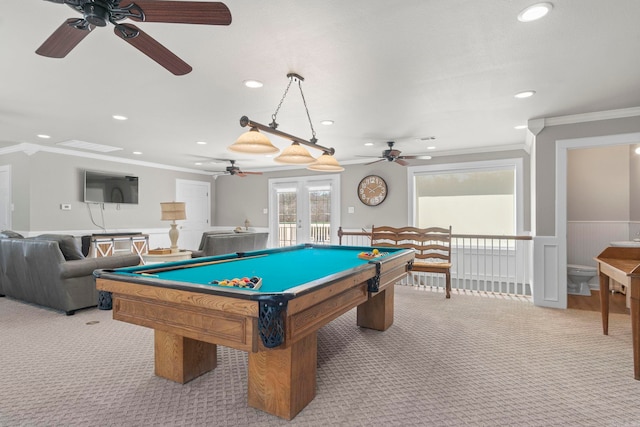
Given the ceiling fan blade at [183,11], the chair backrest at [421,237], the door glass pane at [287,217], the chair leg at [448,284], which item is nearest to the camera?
the ceiling fan blade at [183,11]

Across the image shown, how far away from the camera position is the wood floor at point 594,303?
4100mm

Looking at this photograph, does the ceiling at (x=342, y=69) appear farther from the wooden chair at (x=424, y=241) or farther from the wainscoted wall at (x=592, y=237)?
the wainscoted wall at (x=592, y=237)

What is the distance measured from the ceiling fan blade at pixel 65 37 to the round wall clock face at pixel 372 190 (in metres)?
5.75

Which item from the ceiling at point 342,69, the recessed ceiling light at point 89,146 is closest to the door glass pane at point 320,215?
the ceiling at point 342,69

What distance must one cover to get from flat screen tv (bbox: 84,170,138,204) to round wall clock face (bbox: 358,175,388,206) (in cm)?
483

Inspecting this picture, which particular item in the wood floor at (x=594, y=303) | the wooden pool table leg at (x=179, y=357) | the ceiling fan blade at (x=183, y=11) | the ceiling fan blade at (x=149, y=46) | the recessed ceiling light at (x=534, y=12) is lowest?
the wood floor at (x=594, y=303)

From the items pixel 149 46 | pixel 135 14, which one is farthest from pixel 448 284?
pixel 135 14

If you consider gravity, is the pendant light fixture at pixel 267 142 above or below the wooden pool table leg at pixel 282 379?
above

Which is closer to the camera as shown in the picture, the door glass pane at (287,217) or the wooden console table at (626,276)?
the wooden console table at (626,276)

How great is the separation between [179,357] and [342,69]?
249 centimetres

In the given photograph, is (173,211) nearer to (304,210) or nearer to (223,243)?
(223,243)

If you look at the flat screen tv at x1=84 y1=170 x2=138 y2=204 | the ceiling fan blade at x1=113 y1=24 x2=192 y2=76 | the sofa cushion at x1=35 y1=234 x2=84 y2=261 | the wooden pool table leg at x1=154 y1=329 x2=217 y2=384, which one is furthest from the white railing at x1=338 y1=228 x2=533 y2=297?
the flat screen tv at x1=84 y1=170 x2=138 y2=204

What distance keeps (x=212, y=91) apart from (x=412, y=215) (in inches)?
180

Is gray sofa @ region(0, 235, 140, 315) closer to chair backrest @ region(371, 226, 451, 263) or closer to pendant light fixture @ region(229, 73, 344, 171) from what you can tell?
pendant light fixture @ region(229, 73, 344, 171)
